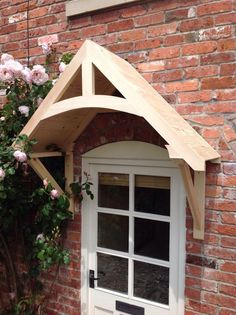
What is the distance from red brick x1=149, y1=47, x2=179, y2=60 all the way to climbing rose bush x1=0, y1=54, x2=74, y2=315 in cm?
95

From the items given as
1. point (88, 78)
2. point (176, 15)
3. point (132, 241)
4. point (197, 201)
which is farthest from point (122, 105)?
point (132, 241)

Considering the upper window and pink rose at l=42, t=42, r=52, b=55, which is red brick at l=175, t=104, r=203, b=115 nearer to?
the upper window

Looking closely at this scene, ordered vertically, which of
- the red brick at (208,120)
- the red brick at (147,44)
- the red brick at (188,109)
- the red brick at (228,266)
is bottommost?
the red brick at (228,266)

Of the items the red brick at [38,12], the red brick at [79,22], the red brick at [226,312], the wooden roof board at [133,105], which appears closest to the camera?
the wooden roof board at [133,105]

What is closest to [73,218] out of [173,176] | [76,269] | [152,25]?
[76,269]

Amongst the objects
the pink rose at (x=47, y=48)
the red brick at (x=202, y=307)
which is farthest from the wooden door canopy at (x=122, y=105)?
the pink rose at (x=47, y=48)

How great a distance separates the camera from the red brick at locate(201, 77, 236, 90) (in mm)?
2590

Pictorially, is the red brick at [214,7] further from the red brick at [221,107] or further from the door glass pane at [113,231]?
the door glass pane at [113,231]

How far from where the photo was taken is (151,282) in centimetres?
308

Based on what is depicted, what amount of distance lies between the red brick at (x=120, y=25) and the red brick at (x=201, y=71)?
0.67 m

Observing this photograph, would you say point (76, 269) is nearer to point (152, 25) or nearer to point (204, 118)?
point (204, 118)

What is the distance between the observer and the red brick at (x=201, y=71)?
2664 mm

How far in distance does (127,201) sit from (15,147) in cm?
104

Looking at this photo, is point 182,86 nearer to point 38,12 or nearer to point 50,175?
point 50,175
